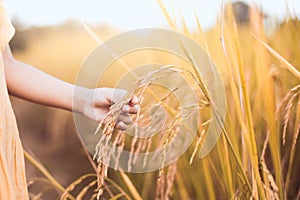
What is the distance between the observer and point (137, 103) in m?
1.05

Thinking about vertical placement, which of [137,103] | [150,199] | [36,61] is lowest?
[150,199]

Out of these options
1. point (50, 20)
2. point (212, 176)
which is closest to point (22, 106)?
point (50, 20)

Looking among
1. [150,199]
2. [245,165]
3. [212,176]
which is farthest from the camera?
[150,199]

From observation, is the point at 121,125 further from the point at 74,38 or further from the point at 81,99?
the point at 74,38

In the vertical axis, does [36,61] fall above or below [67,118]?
above

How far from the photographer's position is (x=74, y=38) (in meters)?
1.64

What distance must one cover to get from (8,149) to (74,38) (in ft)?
1.92

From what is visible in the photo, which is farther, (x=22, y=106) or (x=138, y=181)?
(x=22, y=106)

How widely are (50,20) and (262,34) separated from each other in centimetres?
60

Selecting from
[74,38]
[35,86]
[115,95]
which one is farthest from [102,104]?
[74,38]

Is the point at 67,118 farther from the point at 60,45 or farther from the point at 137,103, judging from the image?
the point at 137,103

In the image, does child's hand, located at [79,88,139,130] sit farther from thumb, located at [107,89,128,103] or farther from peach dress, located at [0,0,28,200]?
peach dress, located at [0,0,28,200]

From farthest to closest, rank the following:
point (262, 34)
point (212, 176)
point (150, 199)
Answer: point (150, 199) < point (212, 176) < point (262, 34)

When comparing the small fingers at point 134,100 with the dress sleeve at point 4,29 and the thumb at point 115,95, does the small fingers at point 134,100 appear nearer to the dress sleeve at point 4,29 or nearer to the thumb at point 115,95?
the thumb at point 115,95
